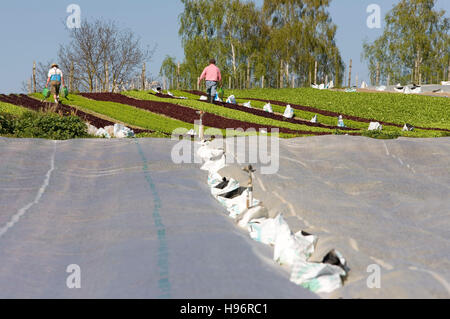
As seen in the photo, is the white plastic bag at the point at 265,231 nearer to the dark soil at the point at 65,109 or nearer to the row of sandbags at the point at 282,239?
the row of sandbags at the point at 282,239

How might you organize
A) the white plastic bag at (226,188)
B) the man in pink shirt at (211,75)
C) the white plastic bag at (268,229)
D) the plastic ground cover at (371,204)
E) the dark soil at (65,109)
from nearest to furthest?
the plastic ground cover at (371,204), the white plastic bag at (268,229), the white plastic bag at (226,188), the dark soil at (65,109), the man in pink shirt at (211,75)

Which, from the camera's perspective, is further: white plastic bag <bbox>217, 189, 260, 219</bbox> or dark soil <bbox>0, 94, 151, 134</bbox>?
dark soil <bbox>0, 94, 151, 134</bbox>

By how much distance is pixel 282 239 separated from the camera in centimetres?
529

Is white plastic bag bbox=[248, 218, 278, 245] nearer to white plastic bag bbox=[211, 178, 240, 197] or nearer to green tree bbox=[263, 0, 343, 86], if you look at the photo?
white plastic bag bbox=[211, 178, 240, 197]

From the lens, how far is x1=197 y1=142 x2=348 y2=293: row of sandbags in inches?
182

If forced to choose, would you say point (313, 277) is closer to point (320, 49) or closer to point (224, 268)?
point (224, 268)

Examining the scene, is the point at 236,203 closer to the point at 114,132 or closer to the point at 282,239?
A: the point at 282,239

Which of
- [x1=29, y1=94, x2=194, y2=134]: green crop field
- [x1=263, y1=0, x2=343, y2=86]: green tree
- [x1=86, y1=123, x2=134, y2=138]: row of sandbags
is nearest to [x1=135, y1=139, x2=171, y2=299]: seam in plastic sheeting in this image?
[x1=86, y1=123, x2=134, y2=138]: row of sandbags

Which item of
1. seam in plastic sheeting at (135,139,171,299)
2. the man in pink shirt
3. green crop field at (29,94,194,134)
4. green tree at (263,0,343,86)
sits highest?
green tree at (263,0,343,86)

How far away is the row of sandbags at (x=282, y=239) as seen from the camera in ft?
15.2

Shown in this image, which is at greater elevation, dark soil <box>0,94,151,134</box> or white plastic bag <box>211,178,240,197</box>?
dark soil <box>0,94,151,134</box>

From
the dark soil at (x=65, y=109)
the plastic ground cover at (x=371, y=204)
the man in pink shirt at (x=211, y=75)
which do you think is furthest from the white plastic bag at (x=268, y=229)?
the man in pink shirt at (x=211, y=75)

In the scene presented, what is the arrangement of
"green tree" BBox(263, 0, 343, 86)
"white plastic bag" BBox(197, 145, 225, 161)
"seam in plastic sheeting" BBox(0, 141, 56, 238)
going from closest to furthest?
"seam in plastic sheeting" BBox(0, 141, 56, 238) → "white plastic bag" BBox(197, 145, 225, 161) → "green tree" BBox(263, 0, 343, 86)

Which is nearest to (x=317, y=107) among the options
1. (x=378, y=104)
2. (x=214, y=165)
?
(x=378, y=104)
